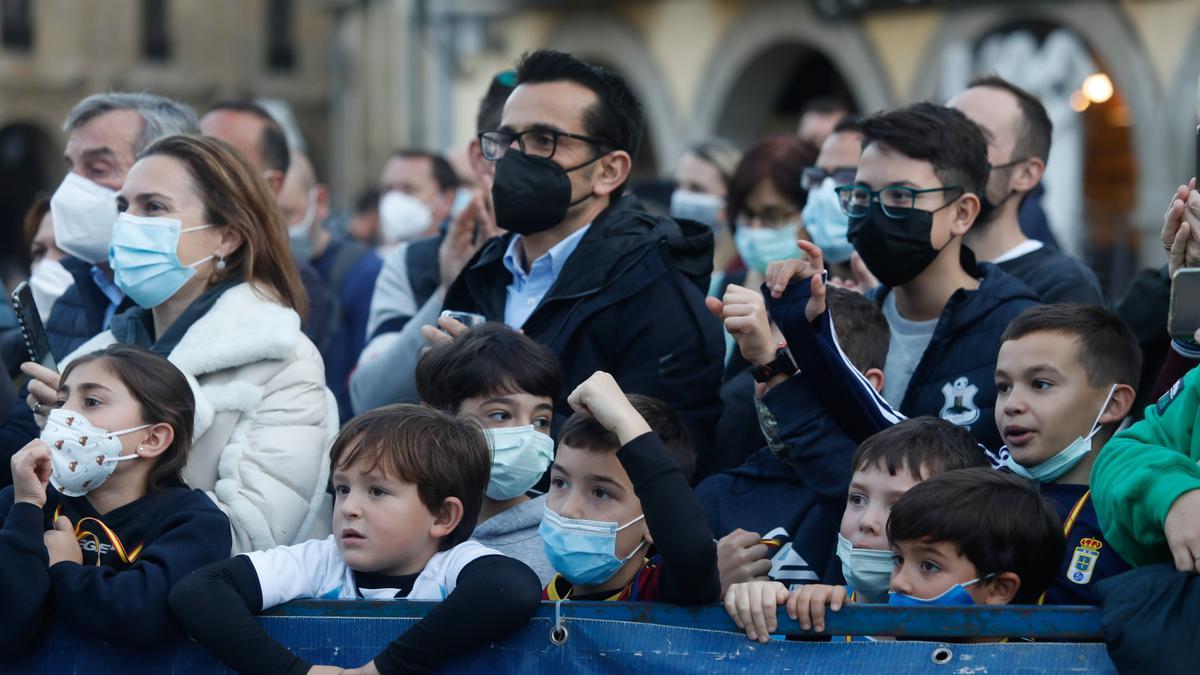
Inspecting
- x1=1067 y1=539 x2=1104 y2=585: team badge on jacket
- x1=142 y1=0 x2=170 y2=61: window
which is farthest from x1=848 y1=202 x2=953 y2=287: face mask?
x1=142 y1=0 x2=170 y2=61: window

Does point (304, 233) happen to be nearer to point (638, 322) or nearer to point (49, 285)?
point (49, 285)

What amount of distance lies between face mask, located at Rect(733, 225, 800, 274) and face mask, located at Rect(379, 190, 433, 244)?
11.5ft

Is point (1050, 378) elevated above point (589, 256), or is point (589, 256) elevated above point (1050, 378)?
point (589, 256)

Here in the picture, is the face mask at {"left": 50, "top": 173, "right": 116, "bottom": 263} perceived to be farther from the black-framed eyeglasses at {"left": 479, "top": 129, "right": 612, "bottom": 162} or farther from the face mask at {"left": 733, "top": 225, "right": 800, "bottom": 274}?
the face mask at {"left": 733, "top": 225, "right": 800, "bottom": 274}

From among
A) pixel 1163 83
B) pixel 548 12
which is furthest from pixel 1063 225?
pixel 548 12

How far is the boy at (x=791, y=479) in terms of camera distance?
13.2ft

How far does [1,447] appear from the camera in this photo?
181 inches

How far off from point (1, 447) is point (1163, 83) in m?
12.4

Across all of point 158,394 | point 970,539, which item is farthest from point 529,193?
point 970,539

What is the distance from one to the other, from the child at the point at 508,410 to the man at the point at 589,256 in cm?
29

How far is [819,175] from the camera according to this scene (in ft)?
19.6

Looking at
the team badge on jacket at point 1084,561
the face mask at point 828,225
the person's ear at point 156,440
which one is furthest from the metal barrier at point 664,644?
the face mask at point 828,225

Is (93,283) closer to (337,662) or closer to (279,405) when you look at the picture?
(279,405)

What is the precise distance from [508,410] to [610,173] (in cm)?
102
